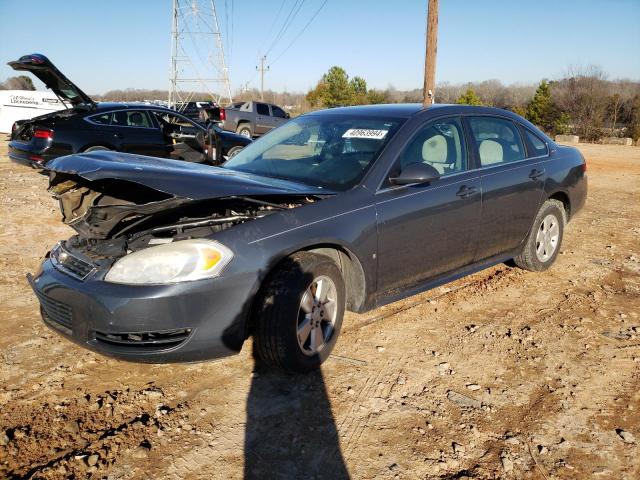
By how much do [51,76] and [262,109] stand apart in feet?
44.0

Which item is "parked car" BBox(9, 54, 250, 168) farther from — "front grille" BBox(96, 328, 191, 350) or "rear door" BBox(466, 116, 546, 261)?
"front grille" BBox(96, 328, 191, 350)

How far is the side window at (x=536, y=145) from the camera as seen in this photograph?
4.93 meters

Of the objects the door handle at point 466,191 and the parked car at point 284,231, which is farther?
the door handle at point 466,191

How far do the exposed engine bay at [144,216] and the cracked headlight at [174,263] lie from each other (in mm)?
181

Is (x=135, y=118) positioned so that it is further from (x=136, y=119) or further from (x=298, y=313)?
(x=298, y=313)

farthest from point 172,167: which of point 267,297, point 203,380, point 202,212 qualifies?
point 203,380

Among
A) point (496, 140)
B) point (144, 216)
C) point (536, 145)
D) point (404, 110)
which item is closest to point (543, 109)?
point (536, 145)

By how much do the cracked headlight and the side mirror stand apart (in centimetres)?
133

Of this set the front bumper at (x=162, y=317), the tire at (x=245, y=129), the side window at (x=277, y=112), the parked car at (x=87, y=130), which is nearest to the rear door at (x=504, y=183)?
A: the front bumper at (x=162, y=317)

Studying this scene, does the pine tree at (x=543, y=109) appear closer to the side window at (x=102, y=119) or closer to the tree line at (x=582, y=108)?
the tree line at (x=582, y=108)

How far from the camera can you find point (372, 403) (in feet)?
9.59

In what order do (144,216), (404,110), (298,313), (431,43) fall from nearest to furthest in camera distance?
(298,313) < (144,216) < (404,110) < (431,43)

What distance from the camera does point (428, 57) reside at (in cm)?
1349

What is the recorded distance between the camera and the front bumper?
2.66m
